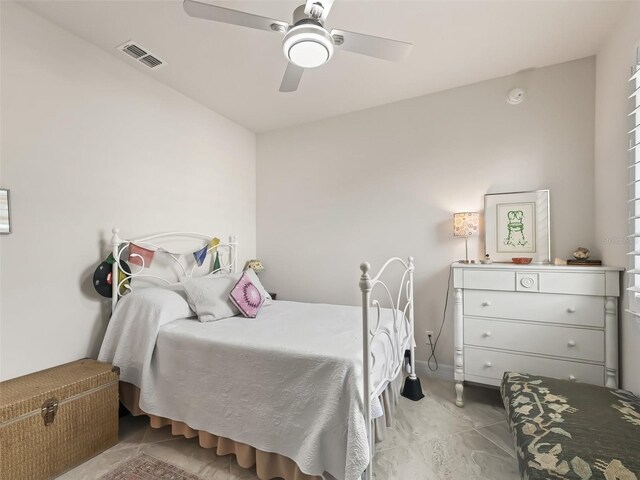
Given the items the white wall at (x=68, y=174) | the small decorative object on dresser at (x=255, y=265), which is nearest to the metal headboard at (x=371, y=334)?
the small decorative object on dresser at (x=255, y=265)

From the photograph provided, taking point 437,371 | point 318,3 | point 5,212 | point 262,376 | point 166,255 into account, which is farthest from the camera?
point 437,371

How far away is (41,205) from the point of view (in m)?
1.84

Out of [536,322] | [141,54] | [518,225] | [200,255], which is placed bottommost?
[536,322]

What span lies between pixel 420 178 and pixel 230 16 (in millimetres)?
2041

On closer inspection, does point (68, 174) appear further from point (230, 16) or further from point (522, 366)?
point (522, 366)

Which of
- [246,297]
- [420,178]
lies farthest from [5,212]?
[420,178]

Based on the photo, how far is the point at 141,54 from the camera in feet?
7.24

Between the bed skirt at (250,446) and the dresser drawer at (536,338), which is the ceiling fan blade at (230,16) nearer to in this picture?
the bed skirt at (250,446)

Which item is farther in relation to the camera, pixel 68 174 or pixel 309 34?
pixel 68 174

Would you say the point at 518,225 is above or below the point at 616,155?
below

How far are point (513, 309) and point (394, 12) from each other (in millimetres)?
2091

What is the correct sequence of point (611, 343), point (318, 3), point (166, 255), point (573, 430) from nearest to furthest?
point (573, 430), point (318, 3), point (611, 343), point (166, 255)

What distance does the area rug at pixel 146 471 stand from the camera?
1.56 m

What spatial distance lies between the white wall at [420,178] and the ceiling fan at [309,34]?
4.47ft
